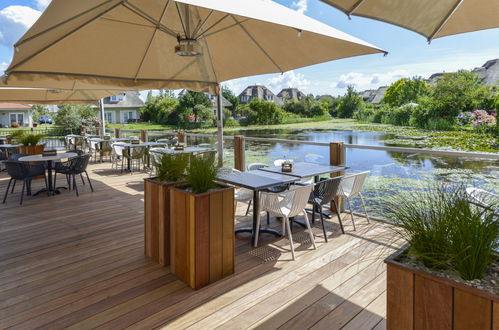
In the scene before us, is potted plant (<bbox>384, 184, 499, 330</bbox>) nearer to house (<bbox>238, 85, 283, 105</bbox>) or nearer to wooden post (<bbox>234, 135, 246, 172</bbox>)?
wooden post (<bbox>234, 135, 246, 172</bbox>)

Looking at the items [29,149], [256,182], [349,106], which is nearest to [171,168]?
[256,182]

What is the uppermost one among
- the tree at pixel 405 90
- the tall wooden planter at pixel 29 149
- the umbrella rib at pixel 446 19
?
the tree at pixel 405 90

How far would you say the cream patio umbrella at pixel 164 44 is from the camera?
2.86 metres

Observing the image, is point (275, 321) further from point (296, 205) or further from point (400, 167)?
point (400, 167)

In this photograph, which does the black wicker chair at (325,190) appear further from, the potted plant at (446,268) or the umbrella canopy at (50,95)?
the umbrella canopy at (50,95)

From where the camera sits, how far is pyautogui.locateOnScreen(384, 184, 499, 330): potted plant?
47.9 inches

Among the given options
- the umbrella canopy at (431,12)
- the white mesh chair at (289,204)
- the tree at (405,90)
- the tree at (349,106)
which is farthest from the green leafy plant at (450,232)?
the tree at (405,90)

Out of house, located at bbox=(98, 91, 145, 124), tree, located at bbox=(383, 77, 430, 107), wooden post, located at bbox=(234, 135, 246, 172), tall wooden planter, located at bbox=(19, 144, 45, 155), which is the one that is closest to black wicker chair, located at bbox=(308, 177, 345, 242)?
wooden post, located at bbox=(234, 135, 246, 172)

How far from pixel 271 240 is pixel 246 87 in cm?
4188

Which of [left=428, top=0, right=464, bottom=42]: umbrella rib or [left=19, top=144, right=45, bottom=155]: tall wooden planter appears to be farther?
[left=19, top=144, right=45, bottom=155]: tall wooden planter

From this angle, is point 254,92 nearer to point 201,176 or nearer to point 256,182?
point 256,182

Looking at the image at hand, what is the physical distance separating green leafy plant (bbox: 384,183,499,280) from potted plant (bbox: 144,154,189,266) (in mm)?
2115

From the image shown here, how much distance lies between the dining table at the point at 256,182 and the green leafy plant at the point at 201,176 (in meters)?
0.54

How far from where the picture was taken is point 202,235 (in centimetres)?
272
